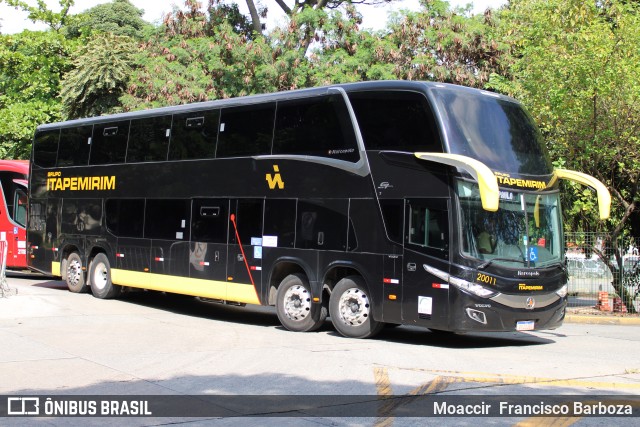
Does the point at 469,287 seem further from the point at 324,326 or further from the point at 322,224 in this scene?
the point at 324,326

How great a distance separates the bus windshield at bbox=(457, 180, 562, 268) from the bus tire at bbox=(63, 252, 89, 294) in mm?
11813

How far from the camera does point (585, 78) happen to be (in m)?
19.9

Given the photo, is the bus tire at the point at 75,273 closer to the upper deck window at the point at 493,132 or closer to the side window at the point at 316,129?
the side window at the point at 316,129

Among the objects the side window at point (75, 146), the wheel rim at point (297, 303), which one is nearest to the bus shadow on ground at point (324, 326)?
the wheel rim at point (297, 303)

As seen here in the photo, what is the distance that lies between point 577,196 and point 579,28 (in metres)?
4.87

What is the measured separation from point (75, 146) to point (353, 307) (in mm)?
10558

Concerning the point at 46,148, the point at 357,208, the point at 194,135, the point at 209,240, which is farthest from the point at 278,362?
the point at 46,148

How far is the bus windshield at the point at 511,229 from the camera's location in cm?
1341

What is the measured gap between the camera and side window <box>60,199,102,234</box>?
2106 centimetres

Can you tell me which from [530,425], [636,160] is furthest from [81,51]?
[530,425]

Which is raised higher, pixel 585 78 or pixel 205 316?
pixel 585 78

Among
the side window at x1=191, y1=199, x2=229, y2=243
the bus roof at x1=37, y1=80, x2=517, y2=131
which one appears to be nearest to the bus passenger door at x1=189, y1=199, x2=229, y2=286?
the side window at x1=191, y1=199, x2=229, y2=243

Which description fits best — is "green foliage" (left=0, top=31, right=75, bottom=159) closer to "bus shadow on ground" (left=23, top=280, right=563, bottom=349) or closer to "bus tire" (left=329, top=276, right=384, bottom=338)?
"bus shadow on ground" (left=23, top=280, right=563, bottom=349)

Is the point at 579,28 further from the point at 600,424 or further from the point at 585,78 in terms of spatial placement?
the point at 600,424
